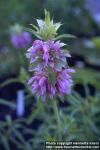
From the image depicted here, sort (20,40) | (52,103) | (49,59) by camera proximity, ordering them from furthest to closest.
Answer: (20,40), (52,103), (49,59)

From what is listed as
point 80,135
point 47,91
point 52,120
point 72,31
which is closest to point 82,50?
point 72,31

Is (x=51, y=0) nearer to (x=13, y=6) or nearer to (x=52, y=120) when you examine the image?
(x=13, y=6)

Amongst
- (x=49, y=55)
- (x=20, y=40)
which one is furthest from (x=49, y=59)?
(x=20, y=40)

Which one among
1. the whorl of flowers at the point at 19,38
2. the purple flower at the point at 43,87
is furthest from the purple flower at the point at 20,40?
the purple flower at the point at 43,87

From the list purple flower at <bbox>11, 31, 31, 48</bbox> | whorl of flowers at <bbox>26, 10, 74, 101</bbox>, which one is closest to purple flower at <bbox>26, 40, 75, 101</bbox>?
whorl of flowers at <bbox>26, 10, 74, 101</bbox>

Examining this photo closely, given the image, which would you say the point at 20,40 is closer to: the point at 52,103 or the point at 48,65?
the point at 52,103

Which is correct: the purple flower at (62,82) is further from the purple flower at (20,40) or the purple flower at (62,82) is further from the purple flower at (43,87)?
the purple flower at (20,40)

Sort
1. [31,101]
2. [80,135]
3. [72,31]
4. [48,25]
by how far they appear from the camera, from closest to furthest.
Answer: [48,25] → [80,135] → [31,101] → [72,31]

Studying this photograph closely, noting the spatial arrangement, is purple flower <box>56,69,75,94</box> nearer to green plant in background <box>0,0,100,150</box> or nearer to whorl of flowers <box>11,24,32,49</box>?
green plant in background <box>0,0,100,150</box>
